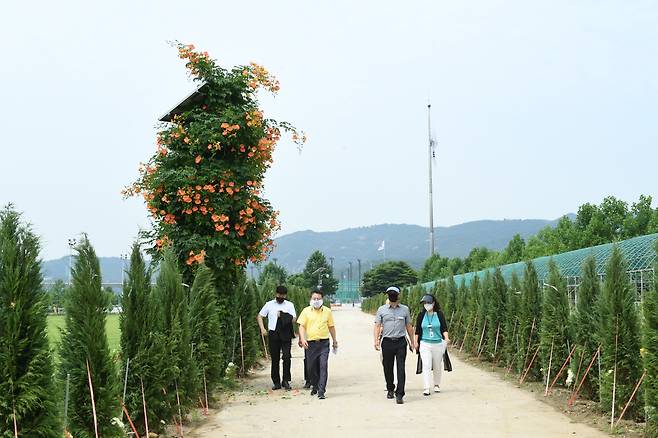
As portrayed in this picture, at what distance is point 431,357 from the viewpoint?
13609 mm

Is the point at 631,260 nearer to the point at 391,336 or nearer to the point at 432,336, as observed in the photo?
the point at 432,336

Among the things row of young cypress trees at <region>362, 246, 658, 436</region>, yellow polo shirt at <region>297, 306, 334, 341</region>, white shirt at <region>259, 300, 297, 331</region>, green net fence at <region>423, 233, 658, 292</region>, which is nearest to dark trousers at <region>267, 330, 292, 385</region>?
white shirt at <region>259, 300, 297, 331</region>

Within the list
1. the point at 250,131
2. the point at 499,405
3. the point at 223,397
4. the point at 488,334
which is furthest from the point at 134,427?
the point at 488,334

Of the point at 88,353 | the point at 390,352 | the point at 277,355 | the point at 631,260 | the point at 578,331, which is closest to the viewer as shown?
the point at 88,353

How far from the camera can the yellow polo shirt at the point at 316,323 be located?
13.4 m

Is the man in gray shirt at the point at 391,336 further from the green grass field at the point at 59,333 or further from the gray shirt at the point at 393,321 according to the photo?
the green grass field at the point at 59,333

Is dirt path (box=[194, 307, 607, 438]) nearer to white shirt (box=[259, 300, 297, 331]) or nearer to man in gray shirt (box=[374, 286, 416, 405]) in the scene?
man in gray shirt (box=[374, 286, 416, 405])

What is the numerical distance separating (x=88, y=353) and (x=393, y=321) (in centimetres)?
629

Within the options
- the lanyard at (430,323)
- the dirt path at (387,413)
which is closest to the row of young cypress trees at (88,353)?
the dirt path at (387,413)

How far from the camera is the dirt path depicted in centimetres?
989

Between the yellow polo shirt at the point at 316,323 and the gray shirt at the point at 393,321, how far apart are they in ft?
3.27

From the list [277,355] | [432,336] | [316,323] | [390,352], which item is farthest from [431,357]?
[277,355]

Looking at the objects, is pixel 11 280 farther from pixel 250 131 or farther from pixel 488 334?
pixel 488 334

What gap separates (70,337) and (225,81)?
775 centimetres
